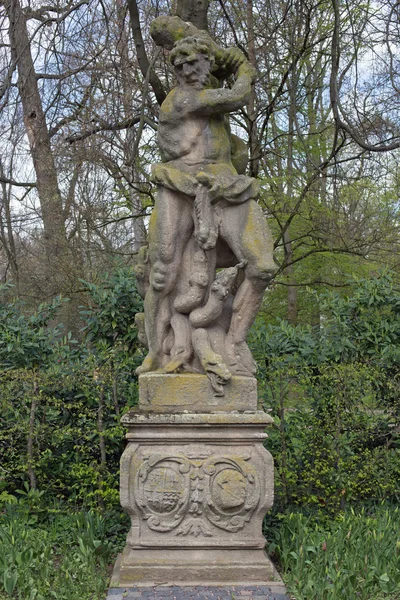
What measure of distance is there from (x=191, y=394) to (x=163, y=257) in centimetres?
95

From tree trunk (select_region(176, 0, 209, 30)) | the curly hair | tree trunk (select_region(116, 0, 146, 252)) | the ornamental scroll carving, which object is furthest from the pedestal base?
tree trunk (select_region(176, 0, 209, 30))

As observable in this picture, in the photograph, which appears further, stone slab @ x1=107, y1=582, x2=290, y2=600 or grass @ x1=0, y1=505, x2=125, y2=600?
grass @ x1=0, y1=505, x2=125, y2=600

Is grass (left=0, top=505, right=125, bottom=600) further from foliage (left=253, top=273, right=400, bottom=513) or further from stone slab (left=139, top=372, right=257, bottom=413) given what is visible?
foliage (left=253, top=273, right=400, bottom=513)

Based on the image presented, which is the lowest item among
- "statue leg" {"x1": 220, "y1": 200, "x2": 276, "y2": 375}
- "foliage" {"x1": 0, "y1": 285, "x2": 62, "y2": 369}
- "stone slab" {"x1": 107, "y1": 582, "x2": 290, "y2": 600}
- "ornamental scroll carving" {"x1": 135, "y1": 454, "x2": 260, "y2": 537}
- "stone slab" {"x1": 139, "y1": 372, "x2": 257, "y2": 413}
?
"stone slab" {"x1": 107, "y1": 582, "x2": 290, "y2": 600}

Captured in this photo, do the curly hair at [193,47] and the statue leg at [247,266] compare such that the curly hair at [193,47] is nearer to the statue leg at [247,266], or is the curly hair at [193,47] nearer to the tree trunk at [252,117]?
the statue leg at [247,266]

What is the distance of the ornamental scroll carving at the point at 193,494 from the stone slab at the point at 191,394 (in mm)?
325

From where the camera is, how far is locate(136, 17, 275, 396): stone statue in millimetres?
4242

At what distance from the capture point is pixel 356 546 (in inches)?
164

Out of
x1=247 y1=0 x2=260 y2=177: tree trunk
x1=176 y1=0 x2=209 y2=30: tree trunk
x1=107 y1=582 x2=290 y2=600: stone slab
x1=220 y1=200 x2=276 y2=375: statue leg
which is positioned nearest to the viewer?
x1=107 y1=582 x2=290 y2=600: stone slab

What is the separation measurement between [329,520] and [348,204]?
27.7 feet

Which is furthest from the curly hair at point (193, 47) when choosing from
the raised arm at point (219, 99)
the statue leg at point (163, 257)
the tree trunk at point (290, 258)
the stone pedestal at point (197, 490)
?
the tree trunk at point (290, 258)

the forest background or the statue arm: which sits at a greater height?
the statue arm

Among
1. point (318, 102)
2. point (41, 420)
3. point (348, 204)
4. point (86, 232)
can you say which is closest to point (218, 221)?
point (41, 420)

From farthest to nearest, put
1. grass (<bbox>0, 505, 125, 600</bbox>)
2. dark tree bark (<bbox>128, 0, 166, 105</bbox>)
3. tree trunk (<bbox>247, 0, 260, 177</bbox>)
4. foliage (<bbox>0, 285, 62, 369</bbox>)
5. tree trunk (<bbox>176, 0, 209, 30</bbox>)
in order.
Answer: tree trunk (<bbox>247, 0, 260, 177</bbox>) < dark tree bark (<bbox>128, 0, 166, 105</bbox>) < tree trunk (<bbox>176, 0, 209, 30</bbox>) < foliage (<bbox>0, 285, 62, 369</bbox>) < grass (<bbox>0, 505, 125, 600</bbox>)
